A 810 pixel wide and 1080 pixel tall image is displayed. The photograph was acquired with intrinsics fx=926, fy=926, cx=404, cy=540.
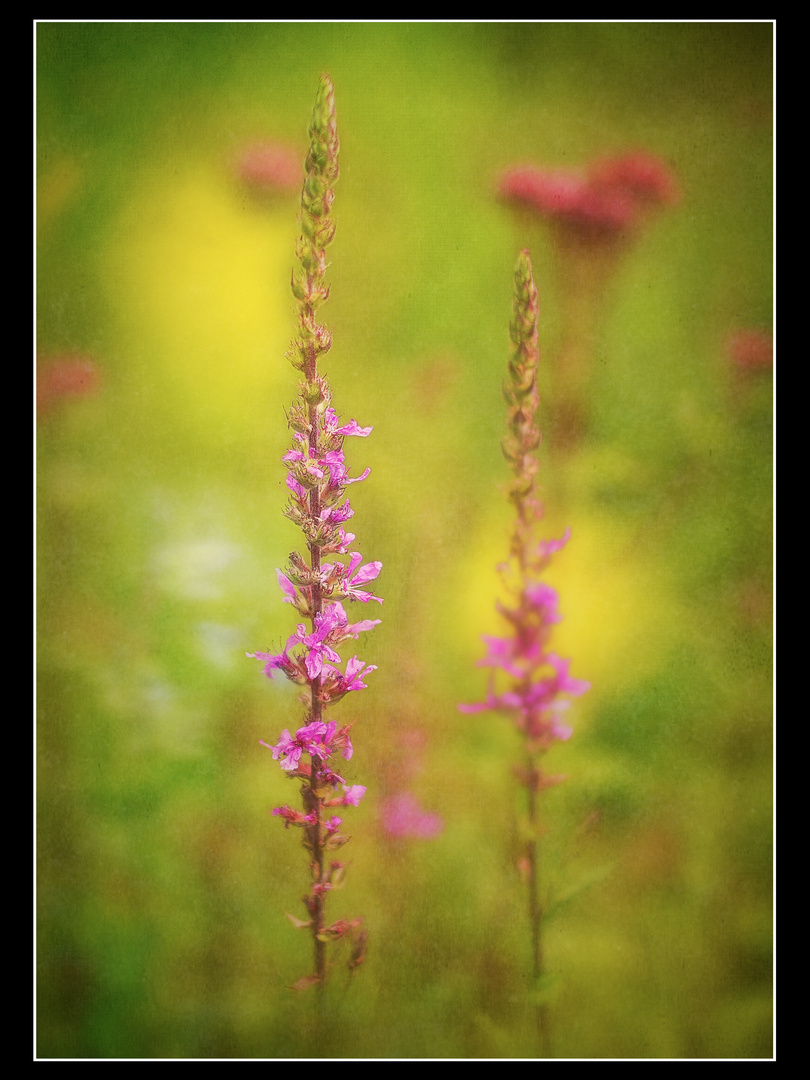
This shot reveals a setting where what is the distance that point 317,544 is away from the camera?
2.22 meters

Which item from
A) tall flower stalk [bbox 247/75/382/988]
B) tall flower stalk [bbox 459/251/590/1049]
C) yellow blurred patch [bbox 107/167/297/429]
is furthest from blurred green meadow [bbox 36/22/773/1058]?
tall flower stalk [bbox 247/75/382/988]

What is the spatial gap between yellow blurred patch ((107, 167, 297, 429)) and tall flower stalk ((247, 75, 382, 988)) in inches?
19.6

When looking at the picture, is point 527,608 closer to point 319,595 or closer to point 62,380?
point 319,595

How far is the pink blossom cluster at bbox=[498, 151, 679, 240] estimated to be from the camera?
271cm

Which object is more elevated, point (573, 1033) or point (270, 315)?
point (270, 315)

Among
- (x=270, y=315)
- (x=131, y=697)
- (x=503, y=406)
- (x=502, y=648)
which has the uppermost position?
(x=270, y=315)

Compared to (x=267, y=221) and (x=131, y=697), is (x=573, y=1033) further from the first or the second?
(x=267, y=221)

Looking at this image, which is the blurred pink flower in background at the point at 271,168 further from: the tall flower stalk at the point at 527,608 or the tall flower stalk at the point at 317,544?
the tall flower stalk at the point at 527,608

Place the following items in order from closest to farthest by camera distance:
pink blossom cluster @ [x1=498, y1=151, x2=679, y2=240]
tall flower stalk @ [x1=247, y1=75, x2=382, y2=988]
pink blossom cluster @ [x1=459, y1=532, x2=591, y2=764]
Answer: tall flower stalk @ [x1=247, y1=75, x2=382, y2=988]
pink blossom cluster @ [x1=459, y1=532, x2=591, y2=764]
pink blossom cluster @ [x1=498, y1=151, x2=679, y2=240]

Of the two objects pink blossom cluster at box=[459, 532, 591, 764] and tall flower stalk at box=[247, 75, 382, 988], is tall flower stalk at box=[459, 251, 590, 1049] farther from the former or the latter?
tall flower stalk at box=[247, 75, 382, 988]

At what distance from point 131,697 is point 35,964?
89 cm

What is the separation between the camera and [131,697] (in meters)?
2.80

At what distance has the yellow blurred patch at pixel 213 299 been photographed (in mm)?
2730

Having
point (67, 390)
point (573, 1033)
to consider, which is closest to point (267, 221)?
point (67, 390)
